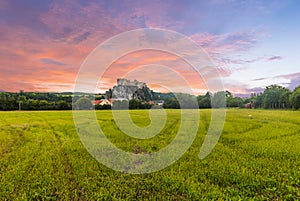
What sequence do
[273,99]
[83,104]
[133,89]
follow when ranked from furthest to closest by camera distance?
[273,99], [83,104], [133,89]

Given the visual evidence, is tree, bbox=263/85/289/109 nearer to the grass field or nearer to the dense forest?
the dense forest

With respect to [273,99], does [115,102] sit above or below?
below

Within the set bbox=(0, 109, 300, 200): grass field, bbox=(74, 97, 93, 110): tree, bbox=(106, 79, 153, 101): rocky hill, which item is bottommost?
bbox=(0, 109, 300, 200): grass field

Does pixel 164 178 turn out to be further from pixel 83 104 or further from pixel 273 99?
pixel 273 99

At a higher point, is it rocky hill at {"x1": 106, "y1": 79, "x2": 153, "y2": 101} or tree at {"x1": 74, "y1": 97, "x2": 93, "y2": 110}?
rocky hill at {"x1": 106, "y1": 79, "x2": 153, "y2": 101}

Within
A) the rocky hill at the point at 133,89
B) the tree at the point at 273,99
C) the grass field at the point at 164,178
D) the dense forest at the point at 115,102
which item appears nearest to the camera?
the grass field at the point at 164,178

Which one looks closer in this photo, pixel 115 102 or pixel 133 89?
pixel 133 89

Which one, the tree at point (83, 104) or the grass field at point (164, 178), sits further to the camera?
the tree at point (83, 104)

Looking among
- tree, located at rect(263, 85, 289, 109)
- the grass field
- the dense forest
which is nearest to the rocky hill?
the dense forest

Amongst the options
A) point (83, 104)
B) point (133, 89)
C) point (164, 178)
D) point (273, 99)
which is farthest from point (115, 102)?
point (273, 99)

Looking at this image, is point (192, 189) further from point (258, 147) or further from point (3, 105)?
point (3, 105)

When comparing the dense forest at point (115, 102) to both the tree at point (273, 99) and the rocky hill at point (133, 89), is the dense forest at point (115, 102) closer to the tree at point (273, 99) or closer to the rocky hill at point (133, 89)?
the tree at point (273, 99)

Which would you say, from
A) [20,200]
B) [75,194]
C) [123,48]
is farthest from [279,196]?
[123,48]

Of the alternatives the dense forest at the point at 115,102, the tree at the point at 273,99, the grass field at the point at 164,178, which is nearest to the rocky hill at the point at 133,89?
the dense forest at the point at 115,102
